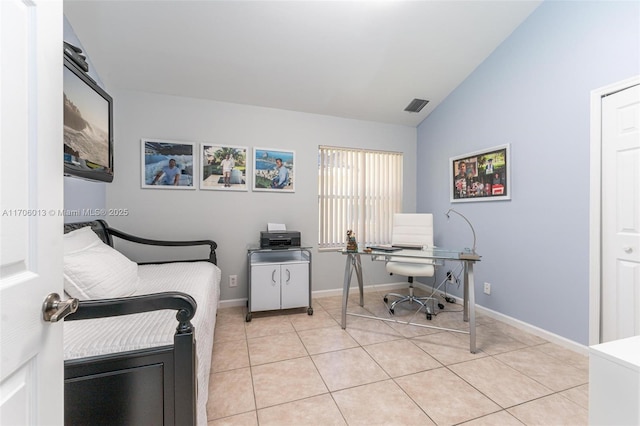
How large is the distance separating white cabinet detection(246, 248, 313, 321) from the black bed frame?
167cm

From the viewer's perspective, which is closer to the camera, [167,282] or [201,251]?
→ [167,282]

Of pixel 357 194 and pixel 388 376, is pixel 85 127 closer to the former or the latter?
pixel 388 376

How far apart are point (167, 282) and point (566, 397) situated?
2756 mm

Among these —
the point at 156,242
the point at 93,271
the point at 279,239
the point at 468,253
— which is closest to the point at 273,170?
the point at 279,239

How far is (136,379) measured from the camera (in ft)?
3.31

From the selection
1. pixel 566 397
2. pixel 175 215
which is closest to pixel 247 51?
pixel 175 215

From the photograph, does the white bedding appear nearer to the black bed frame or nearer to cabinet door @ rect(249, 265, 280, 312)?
the black bed frame

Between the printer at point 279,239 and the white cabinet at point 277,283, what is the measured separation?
0.08 meters

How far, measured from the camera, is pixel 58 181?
0.69m

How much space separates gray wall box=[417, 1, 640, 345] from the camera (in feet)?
6.50

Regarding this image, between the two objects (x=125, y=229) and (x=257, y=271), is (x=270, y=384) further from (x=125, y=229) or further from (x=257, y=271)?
(x=125, y=229)

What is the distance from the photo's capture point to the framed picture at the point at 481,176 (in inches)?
104

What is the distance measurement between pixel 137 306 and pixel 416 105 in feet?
11.7

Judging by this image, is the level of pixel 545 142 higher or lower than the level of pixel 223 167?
higher
